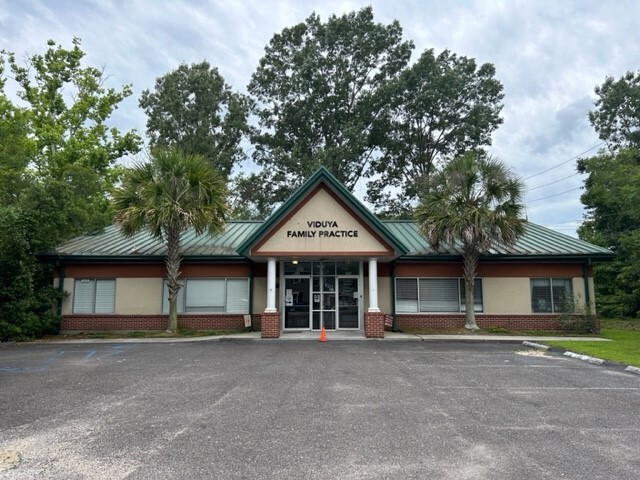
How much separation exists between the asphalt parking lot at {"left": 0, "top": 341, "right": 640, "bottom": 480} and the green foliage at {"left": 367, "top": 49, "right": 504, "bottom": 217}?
1076 inches

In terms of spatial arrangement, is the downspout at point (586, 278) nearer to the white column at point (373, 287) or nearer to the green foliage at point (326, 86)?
the white column at point (373, 287)

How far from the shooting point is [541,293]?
2006 centimetres

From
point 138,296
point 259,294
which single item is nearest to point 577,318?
point 259,294

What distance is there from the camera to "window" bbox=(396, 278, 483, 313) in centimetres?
2008

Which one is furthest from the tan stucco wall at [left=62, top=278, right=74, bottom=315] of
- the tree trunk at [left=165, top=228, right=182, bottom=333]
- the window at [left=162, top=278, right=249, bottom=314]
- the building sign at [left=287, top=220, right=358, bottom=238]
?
the building sign at [left=287, top=220, right=358, bottom=238]

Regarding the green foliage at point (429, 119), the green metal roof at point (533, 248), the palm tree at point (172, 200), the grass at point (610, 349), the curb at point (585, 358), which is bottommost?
the curb at point (585, 358)

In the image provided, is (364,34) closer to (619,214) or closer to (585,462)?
(619,214)

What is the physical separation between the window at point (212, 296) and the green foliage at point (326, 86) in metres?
17.1

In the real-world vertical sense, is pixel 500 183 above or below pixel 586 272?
above

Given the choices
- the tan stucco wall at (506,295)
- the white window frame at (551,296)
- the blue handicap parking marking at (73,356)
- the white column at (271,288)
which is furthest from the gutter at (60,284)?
the white window frame at (551,296)

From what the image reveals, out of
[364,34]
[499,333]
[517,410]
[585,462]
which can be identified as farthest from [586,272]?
[364,34]

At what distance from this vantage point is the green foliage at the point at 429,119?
35.8m

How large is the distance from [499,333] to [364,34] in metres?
28.3

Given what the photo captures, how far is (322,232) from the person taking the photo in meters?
17.9
